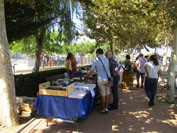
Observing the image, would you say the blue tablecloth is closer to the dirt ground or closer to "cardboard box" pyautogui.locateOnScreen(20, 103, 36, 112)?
the dirt ground

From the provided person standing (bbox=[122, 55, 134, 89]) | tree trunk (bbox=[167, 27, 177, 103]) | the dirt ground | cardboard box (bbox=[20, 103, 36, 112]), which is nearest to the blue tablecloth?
the dirt ground

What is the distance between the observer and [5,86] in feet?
11.3

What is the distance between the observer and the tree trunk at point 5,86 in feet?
11.0

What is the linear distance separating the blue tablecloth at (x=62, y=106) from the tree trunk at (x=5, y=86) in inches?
27.4

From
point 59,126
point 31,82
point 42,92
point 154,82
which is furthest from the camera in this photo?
point 31,82

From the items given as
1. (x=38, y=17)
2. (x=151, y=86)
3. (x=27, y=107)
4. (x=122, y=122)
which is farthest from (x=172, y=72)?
(x=38, y=17)

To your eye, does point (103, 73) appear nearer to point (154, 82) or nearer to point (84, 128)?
point (84, 128)

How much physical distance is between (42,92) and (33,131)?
1.01 metres

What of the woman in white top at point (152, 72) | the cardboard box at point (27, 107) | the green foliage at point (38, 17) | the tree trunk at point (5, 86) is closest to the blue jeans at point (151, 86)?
the woman in white top at point (152, 72)

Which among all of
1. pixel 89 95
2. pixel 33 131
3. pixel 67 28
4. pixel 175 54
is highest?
pixel 67 28

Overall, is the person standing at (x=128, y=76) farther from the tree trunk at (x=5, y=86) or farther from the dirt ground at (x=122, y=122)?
the tree trunk at (x=5, y=86)

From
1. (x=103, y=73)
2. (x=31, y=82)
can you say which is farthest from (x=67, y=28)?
(x=103, y=73)

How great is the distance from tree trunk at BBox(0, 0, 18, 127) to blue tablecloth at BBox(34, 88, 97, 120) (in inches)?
27.4

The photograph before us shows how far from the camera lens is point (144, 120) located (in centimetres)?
399
